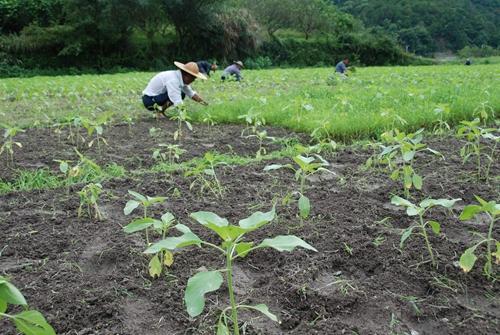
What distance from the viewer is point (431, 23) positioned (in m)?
69.2

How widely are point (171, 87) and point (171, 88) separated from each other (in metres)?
0.01

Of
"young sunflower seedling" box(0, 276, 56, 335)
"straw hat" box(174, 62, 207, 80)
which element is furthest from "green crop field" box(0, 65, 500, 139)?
"young sunflower seedling" box(0, 276, 56, 335)

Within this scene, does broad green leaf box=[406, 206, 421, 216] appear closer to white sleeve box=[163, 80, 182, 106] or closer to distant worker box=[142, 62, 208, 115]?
distant worker box=[142, 62, 208, 115]

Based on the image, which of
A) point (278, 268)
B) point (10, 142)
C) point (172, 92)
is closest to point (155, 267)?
point (278, 268)

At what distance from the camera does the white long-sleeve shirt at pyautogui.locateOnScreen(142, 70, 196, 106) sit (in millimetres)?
6559

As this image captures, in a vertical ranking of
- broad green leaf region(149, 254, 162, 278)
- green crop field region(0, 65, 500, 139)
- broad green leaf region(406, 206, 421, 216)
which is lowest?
green crop field region(0, 65, 500, 139)

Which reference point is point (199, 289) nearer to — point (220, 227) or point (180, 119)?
point (220, 227)

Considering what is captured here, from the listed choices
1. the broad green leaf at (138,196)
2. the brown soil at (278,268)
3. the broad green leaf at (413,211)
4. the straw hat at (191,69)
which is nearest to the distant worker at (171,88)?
the straw hat at (191,69)

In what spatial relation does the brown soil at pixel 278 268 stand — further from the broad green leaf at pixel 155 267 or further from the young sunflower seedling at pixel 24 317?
the young sunflower seedling at pixel 24 317

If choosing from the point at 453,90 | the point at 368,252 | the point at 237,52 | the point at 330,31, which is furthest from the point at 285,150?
the point at 330,31

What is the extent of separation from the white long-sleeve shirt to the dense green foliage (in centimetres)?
6399

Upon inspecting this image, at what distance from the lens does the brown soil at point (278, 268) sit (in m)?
1.75

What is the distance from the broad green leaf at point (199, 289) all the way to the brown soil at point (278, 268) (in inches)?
22.8

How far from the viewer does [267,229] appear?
2.50m
